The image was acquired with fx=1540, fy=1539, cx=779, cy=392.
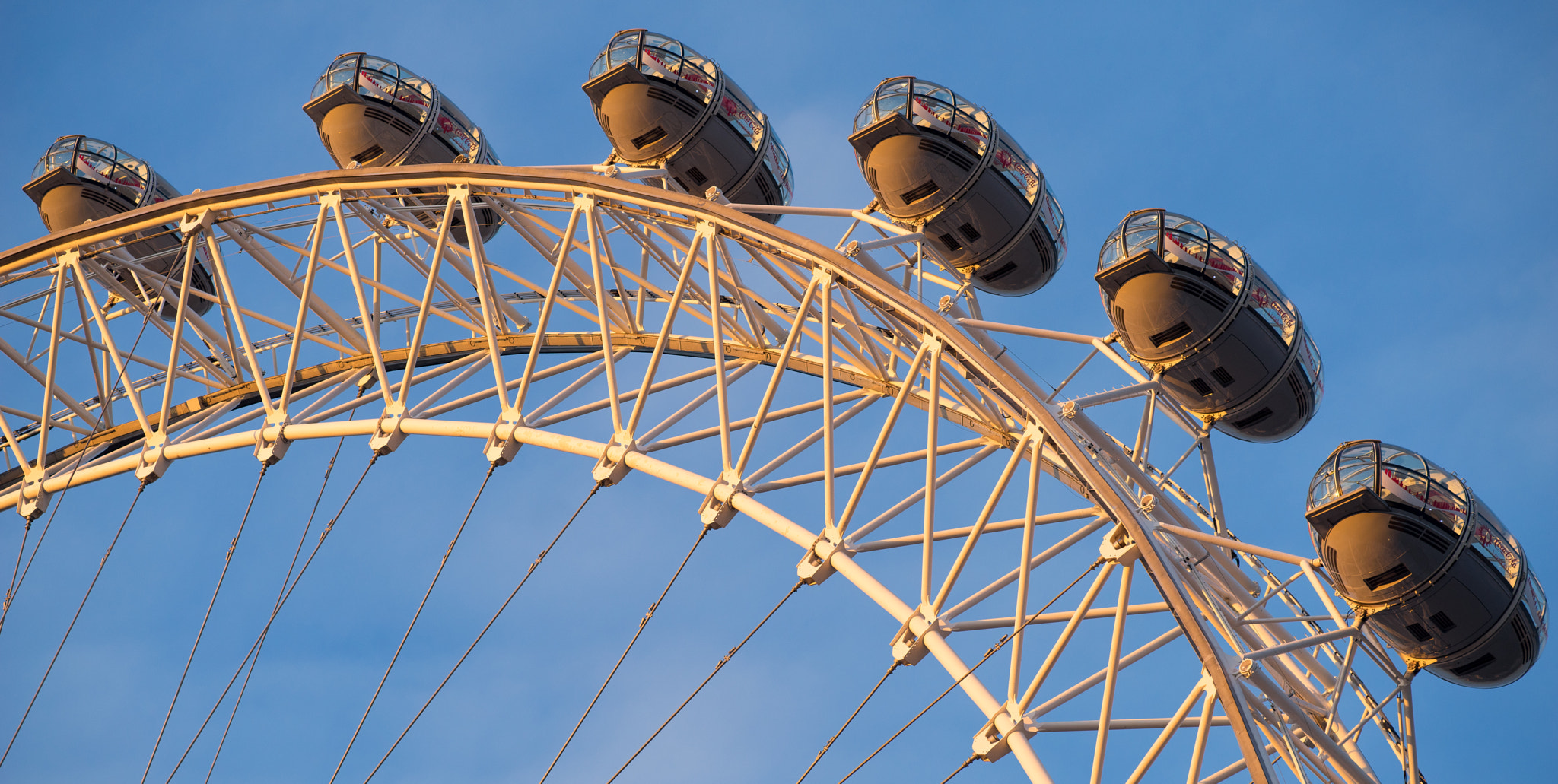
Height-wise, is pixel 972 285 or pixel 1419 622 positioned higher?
pixel 972 285

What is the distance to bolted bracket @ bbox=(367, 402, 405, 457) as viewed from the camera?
936 inches

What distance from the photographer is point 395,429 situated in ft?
78.0

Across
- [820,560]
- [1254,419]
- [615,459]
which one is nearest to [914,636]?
[820,560]

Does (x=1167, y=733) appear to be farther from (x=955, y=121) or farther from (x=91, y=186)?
(x=91, y=186)

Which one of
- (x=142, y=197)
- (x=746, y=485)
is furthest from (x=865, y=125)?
(x=142, y=197)

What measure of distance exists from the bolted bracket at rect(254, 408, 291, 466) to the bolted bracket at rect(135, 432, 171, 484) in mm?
2280

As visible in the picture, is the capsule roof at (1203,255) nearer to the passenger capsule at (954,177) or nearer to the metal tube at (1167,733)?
the passenger capsule at (954,177)

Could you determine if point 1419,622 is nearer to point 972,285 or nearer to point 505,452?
point 972,285

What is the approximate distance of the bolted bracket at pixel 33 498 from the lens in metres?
28.0

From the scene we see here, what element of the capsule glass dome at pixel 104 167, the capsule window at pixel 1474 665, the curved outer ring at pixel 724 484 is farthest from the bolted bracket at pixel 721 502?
the capsule glass dome at pixel 104 167

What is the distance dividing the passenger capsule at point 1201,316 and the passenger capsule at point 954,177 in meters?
1.82

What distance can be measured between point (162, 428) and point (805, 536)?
1236 cm

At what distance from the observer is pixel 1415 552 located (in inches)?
781

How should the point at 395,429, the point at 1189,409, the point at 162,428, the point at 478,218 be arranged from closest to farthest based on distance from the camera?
1. the point at 1189,409
2. the point at 395,429
3. the point at 162,428
4. the point at 478,218
